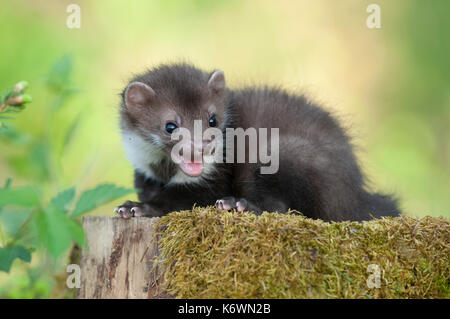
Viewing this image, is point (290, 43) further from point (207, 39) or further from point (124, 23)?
point (124, 23)

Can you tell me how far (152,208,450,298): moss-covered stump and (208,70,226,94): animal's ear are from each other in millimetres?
2058

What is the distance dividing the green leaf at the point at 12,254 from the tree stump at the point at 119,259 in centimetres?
43

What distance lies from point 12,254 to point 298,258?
7.11 feet

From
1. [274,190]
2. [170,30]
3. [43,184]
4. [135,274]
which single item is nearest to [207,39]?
[170,30]

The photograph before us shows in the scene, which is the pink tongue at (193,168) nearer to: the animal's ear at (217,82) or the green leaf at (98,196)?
the animal's ear at (217,82)

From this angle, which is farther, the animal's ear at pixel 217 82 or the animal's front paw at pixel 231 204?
the animal's ear at pixel 217 82

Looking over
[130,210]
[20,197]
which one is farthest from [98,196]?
[130,210]

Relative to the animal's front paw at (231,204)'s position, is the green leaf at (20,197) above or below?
above

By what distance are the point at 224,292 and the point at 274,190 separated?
1.65 metres

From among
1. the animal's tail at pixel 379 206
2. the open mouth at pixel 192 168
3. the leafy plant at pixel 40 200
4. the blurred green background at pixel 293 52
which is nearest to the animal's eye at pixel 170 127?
the open mouth at pixel 192 168

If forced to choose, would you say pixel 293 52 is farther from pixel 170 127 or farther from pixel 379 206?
pixel 170 127

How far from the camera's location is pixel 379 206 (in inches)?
218

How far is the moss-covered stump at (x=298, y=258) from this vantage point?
3646mm
